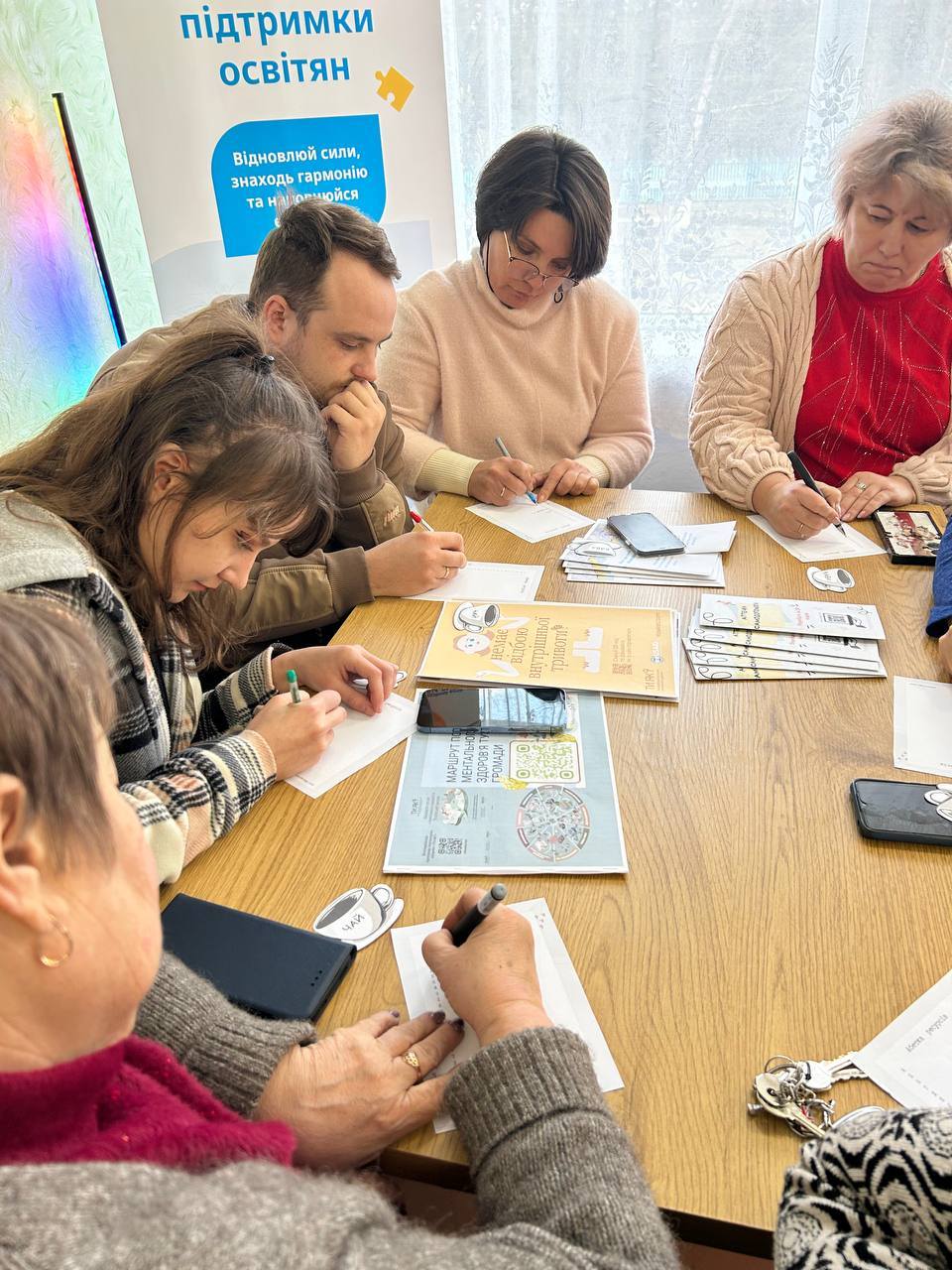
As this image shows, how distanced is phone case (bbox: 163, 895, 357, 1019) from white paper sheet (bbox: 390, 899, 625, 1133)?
0.06 meters

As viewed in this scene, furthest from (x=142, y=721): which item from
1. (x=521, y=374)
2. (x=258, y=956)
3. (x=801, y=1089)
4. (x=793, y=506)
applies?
(x=521, y=374)

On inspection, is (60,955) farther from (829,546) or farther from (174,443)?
(829,546)

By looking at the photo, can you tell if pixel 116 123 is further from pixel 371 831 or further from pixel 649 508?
pixel 371 831

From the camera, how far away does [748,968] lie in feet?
2.60

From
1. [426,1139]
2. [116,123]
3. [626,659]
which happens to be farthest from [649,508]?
[116,123]

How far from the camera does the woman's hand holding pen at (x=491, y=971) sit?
725 mm

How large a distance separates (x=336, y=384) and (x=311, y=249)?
233mm

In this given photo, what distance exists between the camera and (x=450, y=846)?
93cm

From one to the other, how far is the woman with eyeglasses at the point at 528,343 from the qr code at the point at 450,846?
1.03m

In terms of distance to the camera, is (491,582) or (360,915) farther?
(491,582)

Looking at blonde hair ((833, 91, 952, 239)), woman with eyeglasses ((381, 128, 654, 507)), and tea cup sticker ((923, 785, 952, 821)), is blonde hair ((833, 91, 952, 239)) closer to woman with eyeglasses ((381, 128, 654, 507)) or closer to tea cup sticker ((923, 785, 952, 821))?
woman with eyeglasses ((381, 128, 654, 507))

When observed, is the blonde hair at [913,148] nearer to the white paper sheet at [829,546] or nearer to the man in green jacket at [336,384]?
the white paper sheet at [829,546]

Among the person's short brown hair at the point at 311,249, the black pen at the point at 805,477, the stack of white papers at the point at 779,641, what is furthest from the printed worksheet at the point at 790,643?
the person's short brown hair at the point at 311,249

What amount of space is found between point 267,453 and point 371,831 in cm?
46
